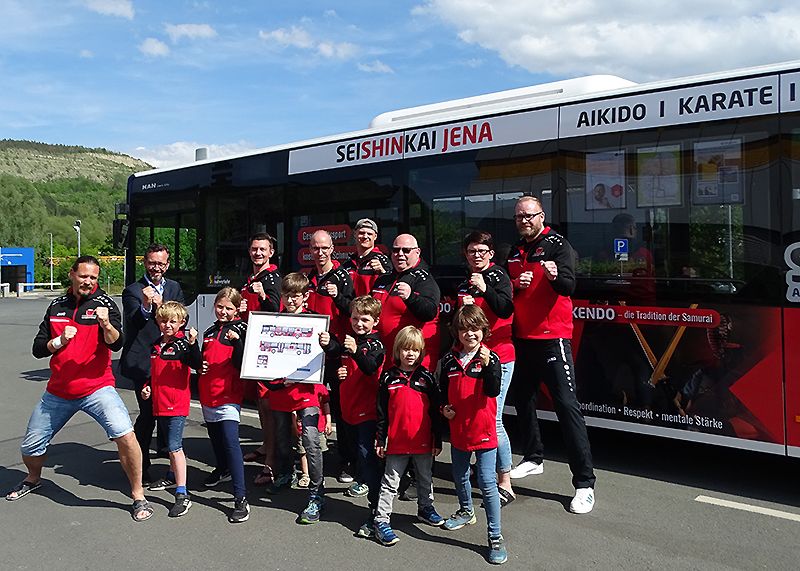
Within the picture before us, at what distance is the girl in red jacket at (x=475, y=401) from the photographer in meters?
4.19

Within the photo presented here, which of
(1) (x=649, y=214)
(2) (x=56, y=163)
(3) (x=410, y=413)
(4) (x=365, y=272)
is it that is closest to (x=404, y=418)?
(3) (x=410, y=413)

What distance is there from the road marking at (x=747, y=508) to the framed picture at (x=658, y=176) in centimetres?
215

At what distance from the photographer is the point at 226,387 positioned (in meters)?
5.04

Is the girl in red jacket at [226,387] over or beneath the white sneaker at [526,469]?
over

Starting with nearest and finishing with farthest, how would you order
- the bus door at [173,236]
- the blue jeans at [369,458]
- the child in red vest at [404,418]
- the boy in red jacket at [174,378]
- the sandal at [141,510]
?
the child in red vest at [404,418] < the blue jeans at [369,458] < the sandal at [141,510] < the boy in red jacket at [174,378] < the bus door at [173,236]

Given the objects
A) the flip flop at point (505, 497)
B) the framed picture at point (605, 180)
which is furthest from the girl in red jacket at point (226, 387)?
the framed picture at point (605, 180)

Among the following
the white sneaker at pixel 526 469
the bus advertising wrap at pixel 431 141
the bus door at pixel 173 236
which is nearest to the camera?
the white sneaker at pixel 526 469

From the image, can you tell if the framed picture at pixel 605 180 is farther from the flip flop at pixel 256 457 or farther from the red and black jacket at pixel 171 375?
the flip flop at pixel 256 457

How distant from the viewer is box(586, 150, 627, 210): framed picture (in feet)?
19.0

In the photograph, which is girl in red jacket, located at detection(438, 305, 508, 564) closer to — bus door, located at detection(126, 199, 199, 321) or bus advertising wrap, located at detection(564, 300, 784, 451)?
bus advertising wrap, located at detection(564, 300, 784, 451)

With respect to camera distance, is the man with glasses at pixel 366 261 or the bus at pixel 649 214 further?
the man with glasses at pixel 366 261

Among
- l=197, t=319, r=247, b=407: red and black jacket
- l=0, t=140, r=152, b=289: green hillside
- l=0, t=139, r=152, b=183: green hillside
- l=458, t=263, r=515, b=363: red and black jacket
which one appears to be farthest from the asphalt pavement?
l=0, t=139, r=152, b=183: green hillside

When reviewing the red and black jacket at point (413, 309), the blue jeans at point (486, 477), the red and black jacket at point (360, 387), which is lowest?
the blue jeans at point (486, 477)

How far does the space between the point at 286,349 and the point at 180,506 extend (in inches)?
50.6
